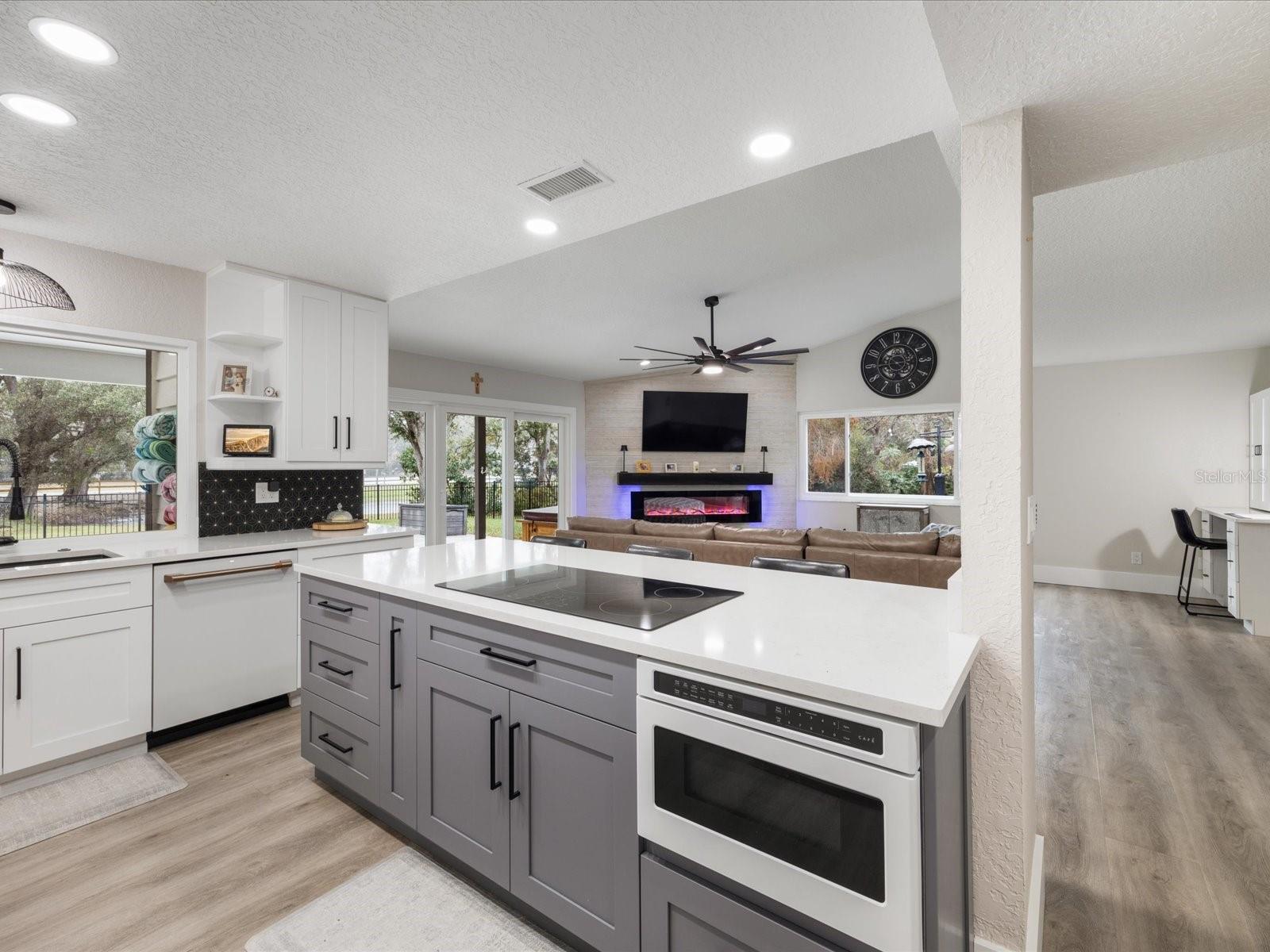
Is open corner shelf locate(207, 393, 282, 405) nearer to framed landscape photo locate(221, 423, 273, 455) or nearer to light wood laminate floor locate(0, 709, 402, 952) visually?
framed landscape photo locate(221, 423, 273, 455)

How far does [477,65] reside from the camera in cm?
163

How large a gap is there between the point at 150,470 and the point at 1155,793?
498 cm

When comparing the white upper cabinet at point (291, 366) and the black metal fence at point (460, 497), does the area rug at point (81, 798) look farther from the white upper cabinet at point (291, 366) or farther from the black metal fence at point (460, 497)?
the black metal fence at point (460, 497)

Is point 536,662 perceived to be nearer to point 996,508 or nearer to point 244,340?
point 996,508

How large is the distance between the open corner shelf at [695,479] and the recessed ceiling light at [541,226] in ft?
17.4

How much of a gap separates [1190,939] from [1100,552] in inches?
222

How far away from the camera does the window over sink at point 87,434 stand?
9.37 feet

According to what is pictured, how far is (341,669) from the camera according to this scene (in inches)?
89.0

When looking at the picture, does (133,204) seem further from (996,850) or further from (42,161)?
(996,850)

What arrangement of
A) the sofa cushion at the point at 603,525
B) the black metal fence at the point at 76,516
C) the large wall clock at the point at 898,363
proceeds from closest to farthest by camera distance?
1. the black metal fence at the point at 76,516
2. the sofa cushion at the point at 603,525
3. the large wall clock at the point at 898,363

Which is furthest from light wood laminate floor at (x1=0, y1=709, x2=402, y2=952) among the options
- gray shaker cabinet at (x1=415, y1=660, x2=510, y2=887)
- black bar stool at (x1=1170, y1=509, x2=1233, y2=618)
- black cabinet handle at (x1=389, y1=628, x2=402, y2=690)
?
black bar stool at (x1=1170, y1=509, x2=1233, y2=618)

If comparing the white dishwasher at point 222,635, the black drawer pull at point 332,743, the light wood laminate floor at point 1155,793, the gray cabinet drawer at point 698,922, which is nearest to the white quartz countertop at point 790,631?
the gray cabinet drawer at point 698,922

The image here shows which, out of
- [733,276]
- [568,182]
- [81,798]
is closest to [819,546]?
[733,276]

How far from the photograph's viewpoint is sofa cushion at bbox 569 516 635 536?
186 inches
